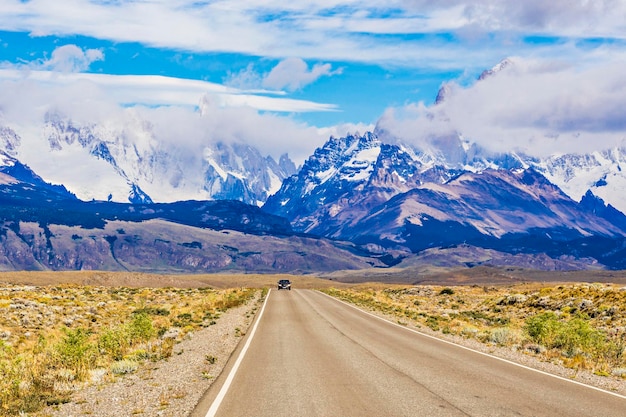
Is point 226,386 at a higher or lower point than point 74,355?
lower

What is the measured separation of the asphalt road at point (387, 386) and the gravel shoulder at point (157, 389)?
0.52 m

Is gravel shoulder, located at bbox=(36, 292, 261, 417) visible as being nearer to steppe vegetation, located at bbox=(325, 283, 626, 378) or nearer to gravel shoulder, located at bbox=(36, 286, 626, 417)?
gravel shoulder, located at bbox=(36, 286, 626, 417)

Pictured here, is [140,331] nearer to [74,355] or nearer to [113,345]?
[113,345]

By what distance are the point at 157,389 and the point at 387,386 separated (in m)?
5.80

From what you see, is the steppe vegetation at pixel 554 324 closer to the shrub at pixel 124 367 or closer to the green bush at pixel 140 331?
the shrub at pixel 124 367

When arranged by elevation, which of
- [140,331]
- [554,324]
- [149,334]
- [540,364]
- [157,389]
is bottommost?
[157,389]

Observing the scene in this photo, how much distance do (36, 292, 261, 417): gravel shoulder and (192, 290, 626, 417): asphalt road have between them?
521 millimetres

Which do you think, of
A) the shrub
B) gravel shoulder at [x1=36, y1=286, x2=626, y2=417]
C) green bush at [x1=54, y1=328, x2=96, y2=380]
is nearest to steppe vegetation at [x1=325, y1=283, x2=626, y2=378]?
gravel shoulder at [x1=36, y1=286, x2=626, y2=417]

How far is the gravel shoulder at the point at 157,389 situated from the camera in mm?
14062

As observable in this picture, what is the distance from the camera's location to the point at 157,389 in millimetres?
16344

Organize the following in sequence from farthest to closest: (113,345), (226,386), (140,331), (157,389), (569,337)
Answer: (140,331)
(569,337)
(113,345)
(226,386)
(157,389)

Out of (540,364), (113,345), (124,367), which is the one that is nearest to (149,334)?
(113,345)

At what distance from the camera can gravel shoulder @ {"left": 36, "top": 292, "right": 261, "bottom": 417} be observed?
46.1 ft

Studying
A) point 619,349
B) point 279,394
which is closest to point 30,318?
point 279,394
